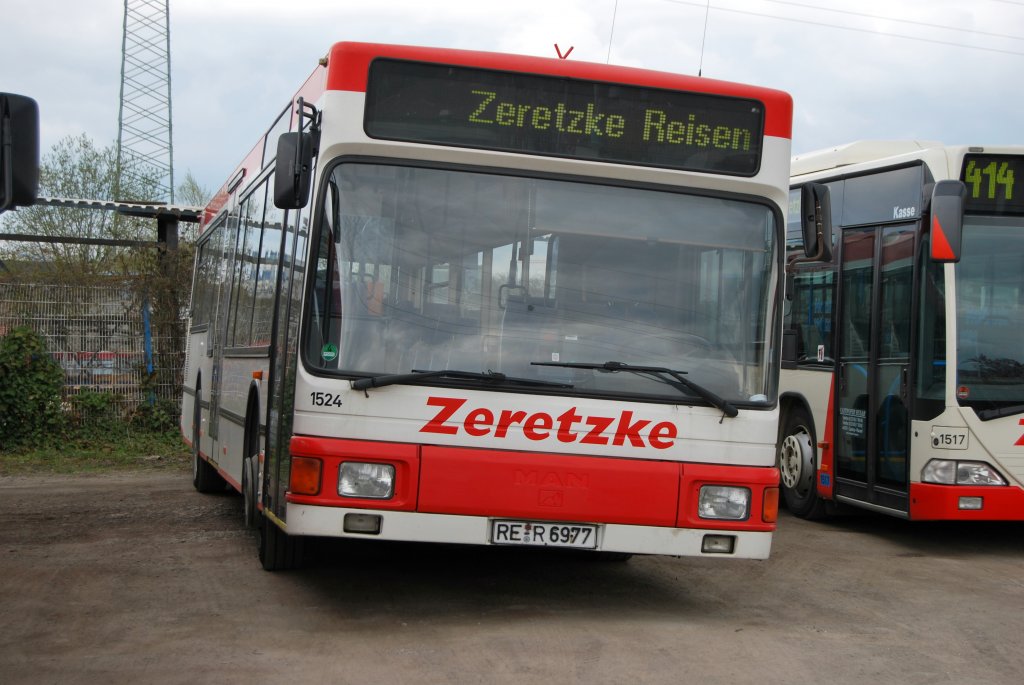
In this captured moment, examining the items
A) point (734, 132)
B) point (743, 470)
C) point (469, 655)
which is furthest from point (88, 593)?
point (734, 132)

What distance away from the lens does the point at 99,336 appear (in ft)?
57.9

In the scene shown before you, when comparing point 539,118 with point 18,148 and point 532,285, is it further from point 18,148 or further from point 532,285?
point 18,148

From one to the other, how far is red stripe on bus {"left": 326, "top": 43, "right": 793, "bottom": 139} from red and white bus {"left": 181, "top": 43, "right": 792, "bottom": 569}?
0.5 inches

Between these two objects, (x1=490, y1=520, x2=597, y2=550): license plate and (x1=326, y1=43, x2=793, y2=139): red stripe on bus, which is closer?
(x1=490, y1=520, x2=597, y2=550): license plate

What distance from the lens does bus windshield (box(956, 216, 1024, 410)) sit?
10.4 m

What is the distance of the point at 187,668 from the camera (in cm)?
596

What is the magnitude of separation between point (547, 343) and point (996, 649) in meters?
2.92

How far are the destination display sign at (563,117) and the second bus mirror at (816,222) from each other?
0.48 meters

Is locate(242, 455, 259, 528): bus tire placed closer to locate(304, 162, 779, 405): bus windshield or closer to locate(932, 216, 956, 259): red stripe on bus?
locate(304, 162, 779, 405): bus windshield

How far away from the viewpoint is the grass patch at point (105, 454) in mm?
15875

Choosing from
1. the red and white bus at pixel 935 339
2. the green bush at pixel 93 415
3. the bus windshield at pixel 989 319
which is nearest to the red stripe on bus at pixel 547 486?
the red and white bus at pixel 935 339

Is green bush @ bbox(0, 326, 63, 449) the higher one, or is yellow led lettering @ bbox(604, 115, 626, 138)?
yellow led lettering @ bbox(604, 115, 626, 138)

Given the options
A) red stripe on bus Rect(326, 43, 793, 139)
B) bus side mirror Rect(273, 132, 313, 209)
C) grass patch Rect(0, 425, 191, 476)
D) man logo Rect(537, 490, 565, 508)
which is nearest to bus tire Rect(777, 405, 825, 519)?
red stripe on bus Rect(326, 43, 793, 139)

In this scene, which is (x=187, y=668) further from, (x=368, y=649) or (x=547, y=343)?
(x=547, y=343)
